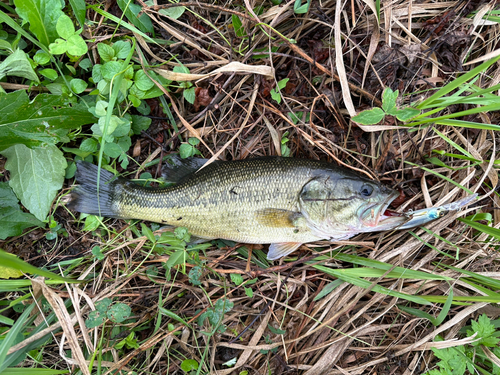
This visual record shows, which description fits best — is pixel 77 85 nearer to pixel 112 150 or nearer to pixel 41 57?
pixel 41 57

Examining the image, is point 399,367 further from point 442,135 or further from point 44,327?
point 44,327

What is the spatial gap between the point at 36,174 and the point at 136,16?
1.99 metres

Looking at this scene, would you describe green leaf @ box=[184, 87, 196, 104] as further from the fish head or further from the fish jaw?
the fish jaw

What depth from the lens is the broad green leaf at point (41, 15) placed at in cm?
312

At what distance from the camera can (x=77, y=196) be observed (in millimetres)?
3469

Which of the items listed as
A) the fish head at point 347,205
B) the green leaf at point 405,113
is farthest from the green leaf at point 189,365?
the green leaf at point 405,113

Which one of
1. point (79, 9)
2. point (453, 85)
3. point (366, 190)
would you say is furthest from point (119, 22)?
point (453, 85)

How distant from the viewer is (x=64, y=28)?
315 cm

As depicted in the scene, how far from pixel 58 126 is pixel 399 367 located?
433 centimetres

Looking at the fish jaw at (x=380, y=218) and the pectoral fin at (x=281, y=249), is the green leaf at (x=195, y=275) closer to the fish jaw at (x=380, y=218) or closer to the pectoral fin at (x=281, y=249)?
the pectoral fin at (x=281, y=249)

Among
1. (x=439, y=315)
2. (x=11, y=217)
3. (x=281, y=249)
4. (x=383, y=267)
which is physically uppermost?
(x=11, y=217)

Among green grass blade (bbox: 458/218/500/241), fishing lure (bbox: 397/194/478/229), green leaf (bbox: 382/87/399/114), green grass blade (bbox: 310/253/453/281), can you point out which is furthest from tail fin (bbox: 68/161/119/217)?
green grass blade (bbox: 458/218/500/241)

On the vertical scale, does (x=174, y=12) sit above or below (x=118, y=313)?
above

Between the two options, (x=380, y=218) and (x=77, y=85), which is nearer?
Answer: (x=380, y=218)
